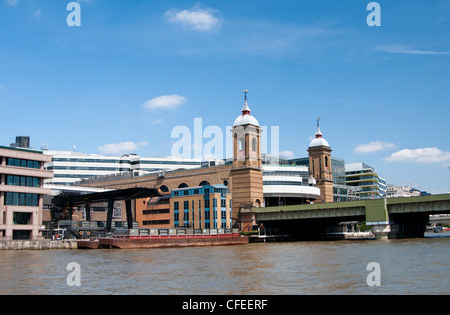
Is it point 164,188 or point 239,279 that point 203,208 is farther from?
point 239,279

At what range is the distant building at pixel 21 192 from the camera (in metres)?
97.5

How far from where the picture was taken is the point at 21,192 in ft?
332

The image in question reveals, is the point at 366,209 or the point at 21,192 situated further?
the point at 366,209

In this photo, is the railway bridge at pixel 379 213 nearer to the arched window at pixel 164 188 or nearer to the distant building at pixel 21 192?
the arched window at pixel 164 188

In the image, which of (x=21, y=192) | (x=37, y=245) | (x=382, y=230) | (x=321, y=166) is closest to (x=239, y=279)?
(x=37, y=245)

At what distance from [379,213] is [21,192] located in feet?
249

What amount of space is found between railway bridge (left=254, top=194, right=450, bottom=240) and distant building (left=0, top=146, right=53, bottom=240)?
184 ft

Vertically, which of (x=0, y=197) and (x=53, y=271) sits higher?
(x=0, y=197)

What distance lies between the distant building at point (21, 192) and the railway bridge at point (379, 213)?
184 feet
